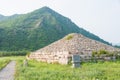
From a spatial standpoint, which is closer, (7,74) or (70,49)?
(7,74)

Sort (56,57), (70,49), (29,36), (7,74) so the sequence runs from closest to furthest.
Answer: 1. (7,74)
2. (56,57)
3. (70,49)
4. (29,36)

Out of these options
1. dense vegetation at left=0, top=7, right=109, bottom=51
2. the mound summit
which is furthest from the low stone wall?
dense vegetation at left=0, top=7, right=109, bottom=51

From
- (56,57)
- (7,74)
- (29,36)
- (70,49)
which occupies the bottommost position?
(7,74)

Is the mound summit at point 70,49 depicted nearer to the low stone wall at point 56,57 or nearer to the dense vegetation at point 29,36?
the low stone wall at point 56,57

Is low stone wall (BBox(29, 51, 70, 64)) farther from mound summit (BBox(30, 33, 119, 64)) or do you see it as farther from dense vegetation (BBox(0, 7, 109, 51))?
dense vegetation (BBox(0, 7, 109, 51))

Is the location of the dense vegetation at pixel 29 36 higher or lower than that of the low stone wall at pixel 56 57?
higher

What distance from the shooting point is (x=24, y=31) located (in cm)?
18600

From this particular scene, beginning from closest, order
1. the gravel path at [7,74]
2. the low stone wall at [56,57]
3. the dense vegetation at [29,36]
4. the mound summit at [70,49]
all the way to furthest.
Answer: the gravel path at [7,74] < the low stone wall at [56,57] < the mound summit at [70,49] < the dense vegetation at [29,36]

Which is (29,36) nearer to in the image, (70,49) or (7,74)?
(70,49)

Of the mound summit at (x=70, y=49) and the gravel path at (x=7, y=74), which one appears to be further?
the mound summit at (x=70, y=49)

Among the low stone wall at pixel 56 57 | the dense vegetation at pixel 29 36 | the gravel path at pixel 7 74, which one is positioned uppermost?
the dense vegetation at pixel 29 36

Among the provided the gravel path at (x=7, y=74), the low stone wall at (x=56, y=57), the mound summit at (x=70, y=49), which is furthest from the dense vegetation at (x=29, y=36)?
the gravel path at (x=7, y=74)

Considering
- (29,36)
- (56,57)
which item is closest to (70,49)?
(56,57)

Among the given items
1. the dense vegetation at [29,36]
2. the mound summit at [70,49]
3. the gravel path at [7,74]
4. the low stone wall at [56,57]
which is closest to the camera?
the gravel path at [7,74]
